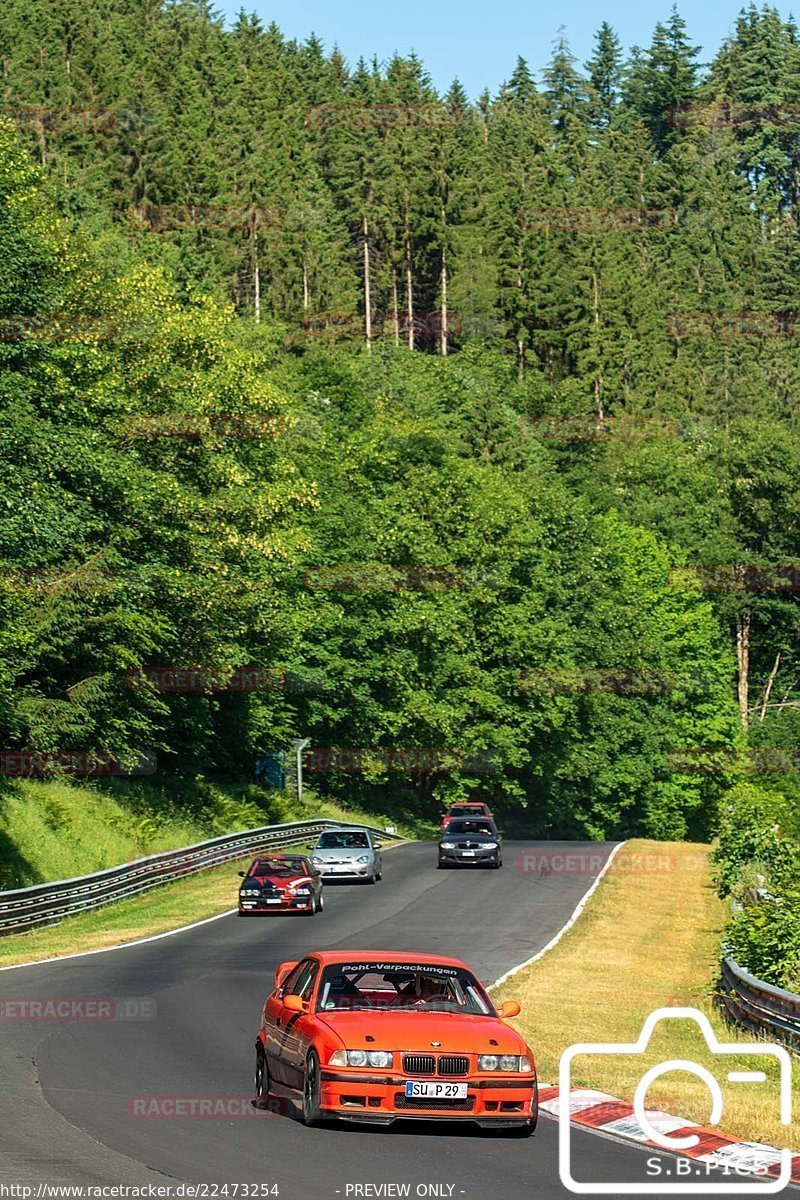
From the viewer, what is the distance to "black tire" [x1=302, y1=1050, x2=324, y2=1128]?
40.6 feet

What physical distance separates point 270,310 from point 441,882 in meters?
81.8

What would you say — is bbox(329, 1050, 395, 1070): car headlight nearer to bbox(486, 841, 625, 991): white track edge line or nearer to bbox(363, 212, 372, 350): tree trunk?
bbox(486, 841, 625, 991): white track edge line

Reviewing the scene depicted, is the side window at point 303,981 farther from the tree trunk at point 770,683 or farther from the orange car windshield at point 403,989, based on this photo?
the tree trunk at point 770,683

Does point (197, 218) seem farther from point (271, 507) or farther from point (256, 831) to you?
point (256, 831)

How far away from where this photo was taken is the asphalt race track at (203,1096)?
35.1ft

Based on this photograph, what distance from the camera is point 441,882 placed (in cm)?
4425

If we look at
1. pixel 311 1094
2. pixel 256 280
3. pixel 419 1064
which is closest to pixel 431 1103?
pixel 419 1064

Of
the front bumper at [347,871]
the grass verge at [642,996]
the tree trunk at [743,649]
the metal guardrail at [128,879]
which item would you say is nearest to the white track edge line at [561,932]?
the grass verge at [642,996]

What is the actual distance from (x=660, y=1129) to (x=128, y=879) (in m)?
29.9

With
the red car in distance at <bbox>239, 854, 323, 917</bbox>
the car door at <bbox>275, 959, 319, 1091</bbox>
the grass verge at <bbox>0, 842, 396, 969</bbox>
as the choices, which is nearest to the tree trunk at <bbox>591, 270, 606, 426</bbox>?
the grass verge at <bbox>0, 842, 396, 969</bbox>

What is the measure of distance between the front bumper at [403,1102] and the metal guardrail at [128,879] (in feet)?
73.5

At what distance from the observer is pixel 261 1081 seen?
548 inches

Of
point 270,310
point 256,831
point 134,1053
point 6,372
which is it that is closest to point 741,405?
point 270,310

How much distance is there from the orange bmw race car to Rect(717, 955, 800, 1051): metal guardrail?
20.2ft
